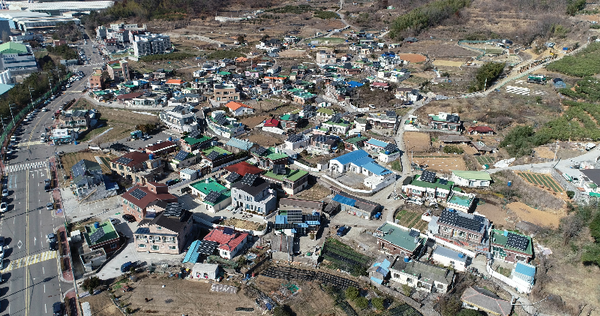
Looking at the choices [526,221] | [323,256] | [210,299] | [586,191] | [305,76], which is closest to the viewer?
[210,299]

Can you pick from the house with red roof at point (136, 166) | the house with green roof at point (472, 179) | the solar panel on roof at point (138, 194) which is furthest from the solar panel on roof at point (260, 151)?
the house with green roof at point (472, 179)

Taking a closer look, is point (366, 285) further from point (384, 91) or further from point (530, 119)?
point (384, 91)

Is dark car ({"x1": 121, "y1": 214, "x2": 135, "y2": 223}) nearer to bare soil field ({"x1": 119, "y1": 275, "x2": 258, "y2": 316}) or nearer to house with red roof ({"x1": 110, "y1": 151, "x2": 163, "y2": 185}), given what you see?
house with red roof ({"x1": 110, "y1": 151, "x2": 163, "y2": 185})

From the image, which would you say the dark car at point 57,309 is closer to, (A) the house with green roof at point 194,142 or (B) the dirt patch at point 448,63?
(A) the house with green roof at point 194,142

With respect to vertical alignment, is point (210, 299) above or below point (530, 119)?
below

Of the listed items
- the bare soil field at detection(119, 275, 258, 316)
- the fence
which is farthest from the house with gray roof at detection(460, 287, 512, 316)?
the fence

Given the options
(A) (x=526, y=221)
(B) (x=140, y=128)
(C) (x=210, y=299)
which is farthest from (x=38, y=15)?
(A) (x=526, y=221)
